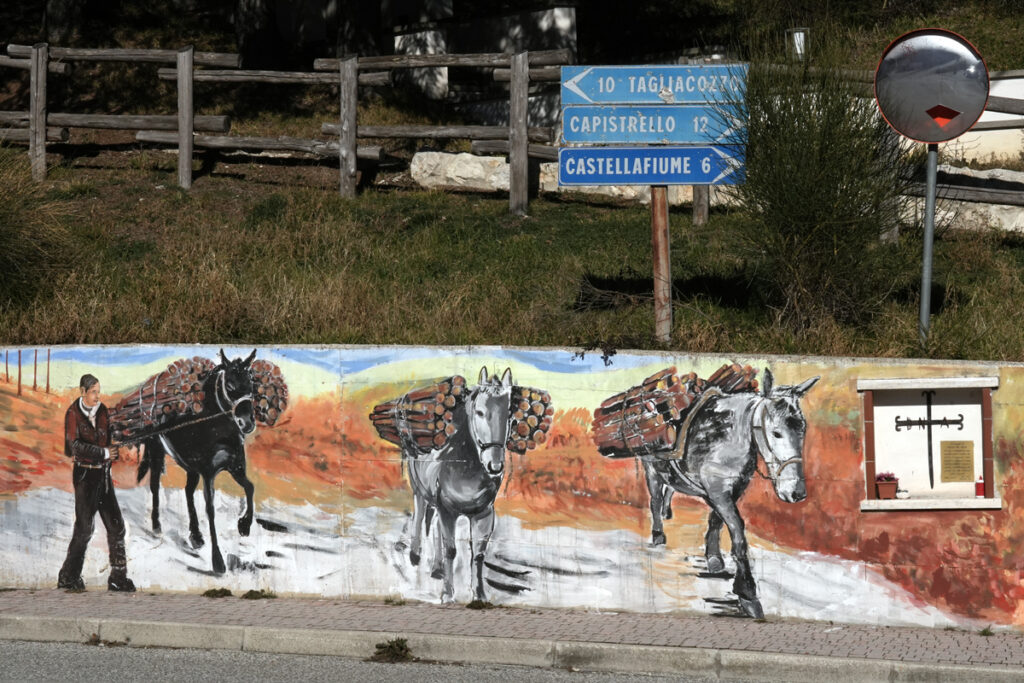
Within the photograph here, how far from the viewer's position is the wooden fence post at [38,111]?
14.4 meters

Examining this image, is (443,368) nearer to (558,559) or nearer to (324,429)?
(324,429)

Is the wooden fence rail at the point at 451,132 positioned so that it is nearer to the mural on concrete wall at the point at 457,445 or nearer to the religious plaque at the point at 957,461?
the mural on concrete wall at the point at 457,445

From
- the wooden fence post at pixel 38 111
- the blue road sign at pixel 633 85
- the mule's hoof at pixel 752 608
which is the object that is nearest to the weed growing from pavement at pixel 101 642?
the mule's hoof at pixel 752 608

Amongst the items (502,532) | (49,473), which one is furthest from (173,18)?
(502,532)

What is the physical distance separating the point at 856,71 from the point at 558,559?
4.64 meters

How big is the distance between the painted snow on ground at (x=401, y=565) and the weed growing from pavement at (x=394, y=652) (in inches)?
39.6

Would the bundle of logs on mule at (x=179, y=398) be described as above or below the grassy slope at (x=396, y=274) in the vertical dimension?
below

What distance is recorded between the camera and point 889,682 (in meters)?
6.68

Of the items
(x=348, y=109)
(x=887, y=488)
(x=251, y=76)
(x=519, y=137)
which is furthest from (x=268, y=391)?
(x=251, y=76)

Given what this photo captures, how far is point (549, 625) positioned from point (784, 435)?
202cm

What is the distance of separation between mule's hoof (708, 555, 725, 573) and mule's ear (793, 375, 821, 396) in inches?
49.0

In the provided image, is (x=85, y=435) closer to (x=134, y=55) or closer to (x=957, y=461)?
(x=957, y=461)

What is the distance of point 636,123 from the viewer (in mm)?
8484

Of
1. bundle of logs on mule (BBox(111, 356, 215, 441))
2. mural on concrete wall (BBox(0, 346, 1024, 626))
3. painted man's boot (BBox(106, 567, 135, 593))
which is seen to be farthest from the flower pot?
painted man's boot (BBox(106, 567, 135, 593))
